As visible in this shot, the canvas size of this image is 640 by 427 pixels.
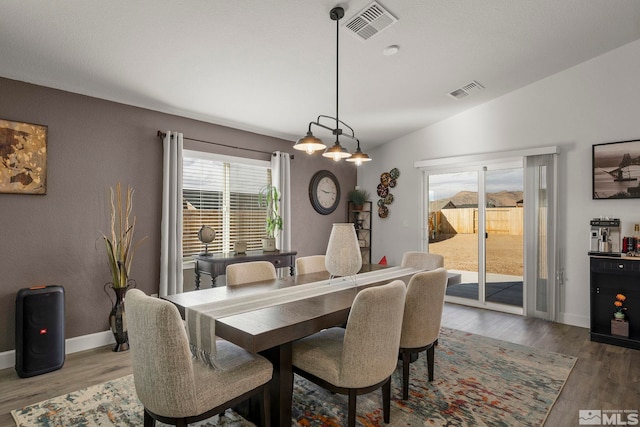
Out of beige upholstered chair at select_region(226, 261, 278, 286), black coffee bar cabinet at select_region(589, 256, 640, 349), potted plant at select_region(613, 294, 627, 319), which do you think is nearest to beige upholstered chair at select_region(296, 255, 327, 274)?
beige upholstered chair at select_region(226, 261, 278, 286)

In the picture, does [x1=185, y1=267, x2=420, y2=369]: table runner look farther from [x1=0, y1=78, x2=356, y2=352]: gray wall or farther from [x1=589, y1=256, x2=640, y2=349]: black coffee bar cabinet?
[x1=589, y1=256, x2=640, y2=349]: black coffee bar cabinet

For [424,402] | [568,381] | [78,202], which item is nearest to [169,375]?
[424,402]

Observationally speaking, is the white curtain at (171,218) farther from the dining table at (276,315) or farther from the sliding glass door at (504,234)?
the sliding glass door at (504,234)

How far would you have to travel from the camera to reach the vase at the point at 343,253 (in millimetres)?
2672

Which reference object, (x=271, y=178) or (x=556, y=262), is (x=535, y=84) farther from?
(x=271, y=178)

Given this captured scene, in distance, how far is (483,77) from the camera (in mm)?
4078

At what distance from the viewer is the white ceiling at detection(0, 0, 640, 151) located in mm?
2455

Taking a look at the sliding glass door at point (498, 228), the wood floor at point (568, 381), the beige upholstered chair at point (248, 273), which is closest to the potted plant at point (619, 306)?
the wood floor at point (568, 381)

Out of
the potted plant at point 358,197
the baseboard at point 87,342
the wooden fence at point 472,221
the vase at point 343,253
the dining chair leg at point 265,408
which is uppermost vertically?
the potted plant at point 358,197

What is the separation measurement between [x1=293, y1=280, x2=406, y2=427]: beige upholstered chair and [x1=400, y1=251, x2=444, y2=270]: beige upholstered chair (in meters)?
1.64

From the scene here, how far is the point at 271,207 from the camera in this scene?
4836 millimetres

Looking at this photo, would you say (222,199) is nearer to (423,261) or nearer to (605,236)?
(423,261)

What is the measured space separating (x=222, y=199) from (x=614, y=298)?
464cm

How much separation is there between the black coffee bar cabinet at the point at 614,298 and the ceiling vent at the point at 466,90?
2.31m
